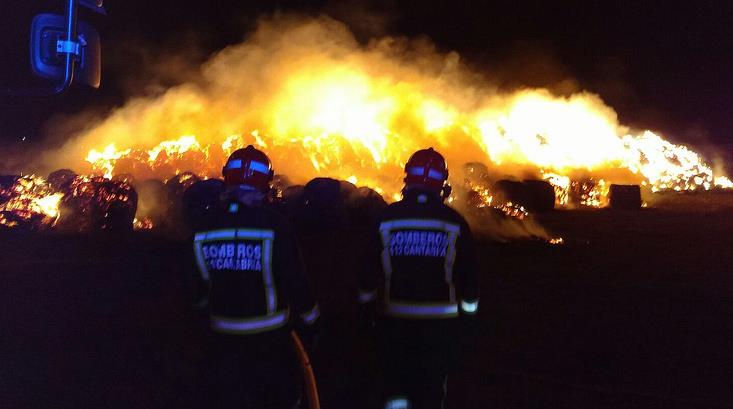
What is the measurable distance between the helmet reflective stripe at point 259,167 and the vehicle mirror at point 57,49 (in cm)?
112

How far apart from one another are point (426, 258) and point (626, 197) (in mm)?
22954

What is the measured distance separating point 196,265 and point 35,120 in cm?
2603

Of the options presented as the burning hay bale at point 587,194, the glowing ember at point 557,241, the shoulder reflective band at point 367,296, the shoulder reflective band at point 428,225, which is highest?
the burning hay bale at point 587,194

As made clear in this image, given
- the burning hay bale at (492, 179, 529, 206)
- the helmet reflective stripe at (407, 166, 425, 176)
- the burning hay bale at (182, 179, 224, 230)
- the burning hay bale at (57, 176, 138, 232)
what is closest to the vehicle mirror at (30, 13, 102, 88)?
the helmet reflective stripe at (407, 166, 425, 176)

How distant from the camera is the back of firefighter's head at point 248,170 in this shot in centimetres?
266

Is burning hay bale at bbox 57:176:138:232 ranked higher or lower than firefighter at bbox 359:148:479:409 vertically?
higher

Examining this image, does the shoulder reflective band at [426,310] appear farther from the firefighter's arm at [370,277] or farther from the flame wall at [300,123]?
the flame wall at [300,123]

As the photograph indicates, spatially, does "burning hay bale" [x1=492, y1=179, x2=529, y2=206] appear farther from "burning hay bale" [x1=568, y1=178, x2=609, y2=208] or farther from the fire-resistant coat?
the fire-resistant coat

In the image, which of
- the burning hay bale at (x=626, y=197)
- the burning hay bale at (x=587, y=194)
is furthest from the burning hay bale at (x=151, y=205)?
the burning hay bale at (x=626, y=197)

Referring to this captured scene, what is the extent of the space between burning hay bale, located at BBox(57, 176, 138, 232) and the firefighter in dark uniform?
32.4ft

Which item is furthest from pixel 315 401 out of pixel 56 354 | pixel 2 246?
pixel 2 246

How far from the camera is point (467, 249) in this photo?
9.13 feet

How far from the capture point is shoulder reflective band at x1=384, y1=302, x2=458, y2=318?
273cm

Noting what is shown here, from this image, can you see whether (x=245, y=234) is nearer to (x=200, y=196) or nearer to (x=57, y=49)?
(x=57, y=49)
